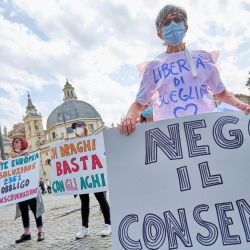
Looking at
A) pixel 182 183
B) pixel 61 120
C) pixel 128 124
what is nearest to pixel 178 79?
pixel 128 124

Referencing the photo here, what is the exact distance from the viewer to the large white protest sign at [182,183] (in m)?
2.36

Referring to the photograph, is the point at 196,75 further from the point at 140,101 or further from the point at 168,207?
the point at 168,207

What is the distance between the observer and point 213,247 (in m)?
2.31

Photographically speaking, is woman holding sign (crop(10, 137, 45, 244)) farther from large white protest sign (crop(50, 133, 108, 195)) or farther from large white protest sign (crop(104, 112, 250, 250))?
large white protest sign (crop(104, 112, 250, 250))

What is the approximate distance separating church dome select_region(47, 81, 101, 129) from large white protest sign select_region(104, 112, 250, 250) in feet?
351

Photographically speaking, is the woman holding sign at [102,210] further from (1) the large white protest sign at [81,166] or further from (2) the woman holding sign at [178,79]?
(2) the woman holding sign at [178,79]

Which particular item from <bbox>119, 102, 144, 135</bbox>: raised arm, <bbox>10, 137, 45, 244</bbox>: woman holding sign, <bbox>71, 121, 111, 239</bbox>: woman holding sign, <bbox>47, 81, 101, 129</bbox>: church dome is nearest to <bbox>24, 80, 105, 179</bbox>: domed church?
<bbox>47, 81, 101, 129</bbox>: church dome

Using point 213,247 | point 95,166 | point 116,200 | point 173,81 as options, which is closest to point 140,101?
point 173,81

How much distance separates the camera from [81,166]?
5891 mm

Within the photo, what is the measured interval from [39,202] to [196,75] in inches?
171

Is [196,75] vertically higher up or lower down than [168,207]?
higher up

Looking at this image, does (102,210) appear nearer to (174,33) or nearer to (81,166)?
(81,166)

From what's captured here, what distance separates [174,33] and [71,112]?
110 meters

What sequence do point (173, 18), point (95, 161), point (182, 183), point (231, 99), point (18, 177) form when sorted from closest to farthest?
point (182, 183) < point (231, 99) < point (173, 18) < point (95, 161) < point (18, 177)
